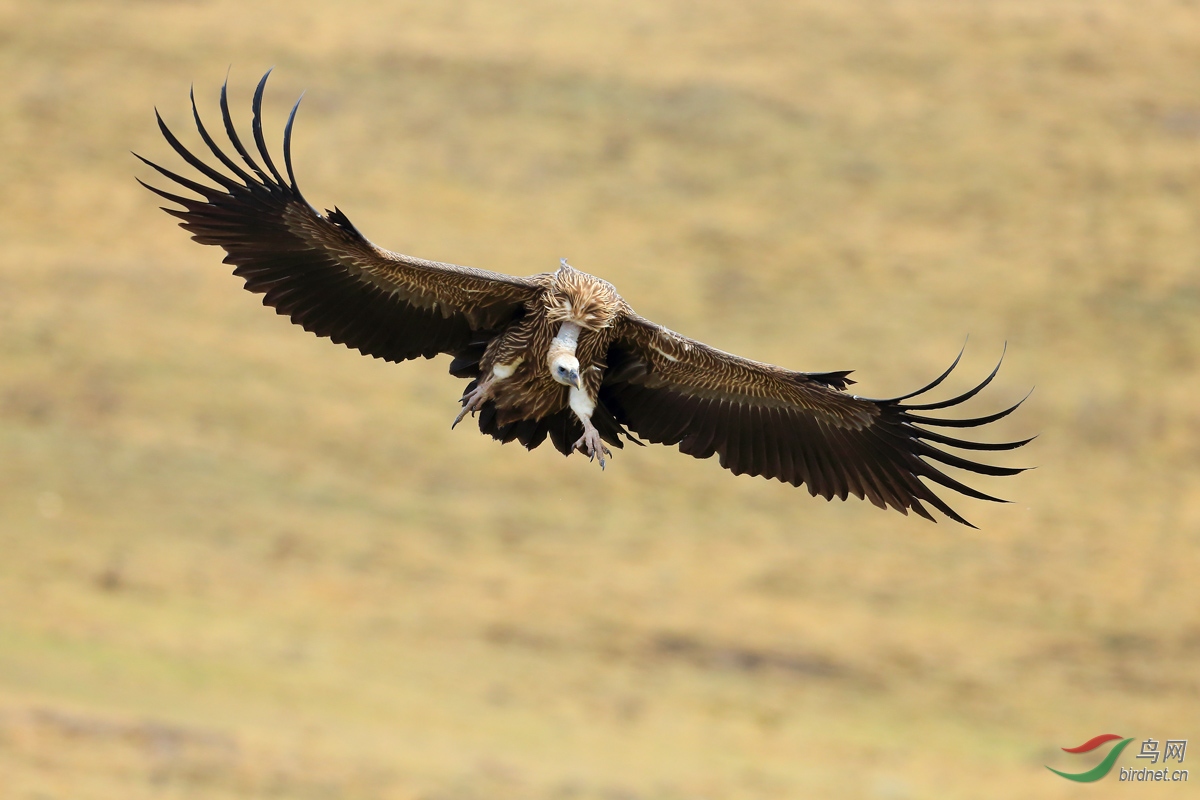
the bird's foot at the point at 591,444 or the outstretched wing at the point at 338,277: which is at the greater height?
the outstretched wing at the point at 338,277

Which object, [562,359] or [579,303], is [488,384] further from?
[579,303]

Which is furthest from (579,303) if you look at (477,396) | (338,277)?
(338,277)

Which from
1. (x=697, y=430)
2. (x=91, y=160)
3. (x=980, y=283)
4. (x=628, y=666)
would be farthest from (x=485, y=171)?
(x=697, y=430)

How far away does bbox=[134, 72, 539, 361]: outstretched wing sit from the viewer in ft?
32.7

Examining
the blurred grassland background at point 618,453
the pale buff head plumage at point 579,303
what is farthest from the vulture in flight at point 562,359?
the blurred grassland background at point 618,453

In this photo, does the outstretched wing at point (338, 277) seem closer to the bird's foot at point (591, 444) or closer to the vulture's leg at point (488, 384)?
the vulture's leg at point (488, 384)

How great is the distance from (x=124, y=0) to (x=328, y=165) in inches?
379

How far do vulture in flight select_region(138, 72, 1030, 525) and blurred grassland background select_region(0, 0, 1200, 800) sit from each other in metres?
15.0

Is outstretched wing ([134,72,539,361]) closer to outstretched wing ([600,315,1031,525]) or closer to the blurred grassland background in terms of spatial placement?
outstretched wing ([600,315,1031,525])

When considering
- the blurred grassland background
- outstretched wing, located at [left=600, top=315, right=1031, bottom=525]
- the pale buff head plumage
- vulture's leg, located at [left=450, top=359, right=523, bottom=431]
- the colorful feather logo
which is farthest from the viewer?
the blurred grassland background

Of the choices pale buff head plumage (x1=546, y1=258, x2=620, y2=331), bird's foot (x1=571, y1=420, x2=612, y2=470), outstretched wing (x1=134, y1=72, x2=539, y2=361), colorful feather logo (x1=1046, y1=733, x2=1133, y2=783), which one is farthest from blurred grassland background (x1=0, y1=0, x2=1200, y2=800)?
pale buff head plumage (x1=546, y1=258, x2=620, y2=331)

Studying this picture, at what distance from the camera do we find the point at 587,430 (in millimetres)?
9617

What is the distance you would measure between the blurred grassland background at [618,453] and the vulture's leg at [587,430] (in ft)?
51.6

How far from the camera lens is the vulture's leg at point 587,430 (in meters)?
9.46
